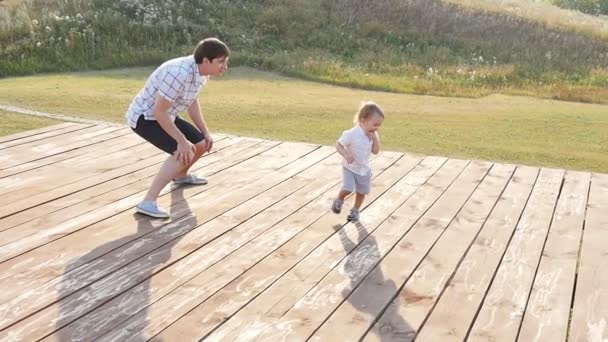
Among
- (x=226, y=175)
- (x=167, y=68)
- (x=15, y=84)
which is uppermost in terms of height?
(x=167, y=68)

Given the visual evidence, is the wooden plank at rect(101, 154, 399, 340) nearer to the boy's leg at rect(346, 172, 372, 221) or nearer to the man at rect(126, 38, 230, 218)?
the boy's leg at rect(346, 172, 372, 221)

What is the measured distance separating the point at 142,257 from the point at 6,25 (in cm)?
1451

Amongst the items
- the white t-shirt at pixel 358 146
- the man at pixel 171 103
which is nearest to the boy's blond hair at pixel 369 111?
the white t-shirt at pixel 358 146

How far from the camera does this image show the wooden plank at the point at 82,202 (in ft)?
17.0

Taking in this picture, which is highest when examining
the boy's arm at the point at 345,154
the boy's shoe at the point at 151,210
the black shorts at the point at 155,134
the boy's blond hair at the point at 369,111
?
the boy's blond hair at the point at 369,111

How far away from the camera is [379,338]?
3.53 meters

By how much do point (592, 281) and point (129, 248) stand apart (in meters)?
2.88

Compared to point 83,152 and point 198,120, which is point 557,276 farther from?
point 83,152

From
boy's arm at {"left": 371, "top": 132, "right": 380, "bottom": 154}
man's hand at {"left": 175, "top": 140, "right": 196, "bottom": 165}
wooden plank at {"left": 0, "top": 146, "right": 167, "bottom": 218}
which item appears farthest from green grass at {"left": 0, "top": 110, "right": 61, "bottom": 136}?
boy's arm at {"left": 371, "top": 132, "right": 380, "bottom": 154}

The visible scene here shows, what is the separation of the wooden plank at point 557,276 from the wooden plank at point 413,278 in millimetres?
507

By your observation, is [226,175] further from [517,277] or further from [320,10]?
[320,10]

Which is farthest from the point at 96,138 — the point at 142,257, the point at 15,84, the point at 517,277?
the point at 15,84

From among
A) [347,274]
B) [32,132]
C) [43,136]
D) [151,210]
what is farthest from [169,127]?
[32,132]

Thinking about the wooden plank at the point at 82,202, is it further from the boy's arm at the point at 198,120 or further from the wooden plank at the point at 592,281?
the wooden plank at the point at 592,281
